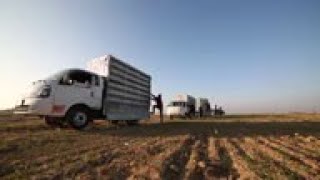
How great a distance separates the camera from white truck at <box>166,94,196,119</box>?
112 ft

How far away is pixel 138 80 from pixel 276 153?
1169 centimetres

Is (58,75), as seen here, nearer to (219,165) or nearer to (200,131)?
(200,131)

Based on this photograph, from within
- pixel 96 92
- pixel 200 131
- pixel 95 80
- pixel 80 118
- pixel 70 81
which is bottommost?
pixel 200 131

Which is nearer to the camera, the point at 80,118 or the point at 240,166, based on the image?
the point at 240,166

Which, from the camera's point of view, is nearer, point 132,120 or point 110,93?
point 110,93

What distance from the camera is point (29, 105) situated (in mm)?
12336

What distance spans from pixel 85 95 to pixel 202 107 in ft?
101

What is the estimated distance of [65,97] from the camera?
503 inches

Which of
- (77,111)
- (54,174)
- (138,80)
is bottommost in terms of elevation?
(54,174)

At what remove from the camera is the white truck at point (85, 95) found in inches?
488

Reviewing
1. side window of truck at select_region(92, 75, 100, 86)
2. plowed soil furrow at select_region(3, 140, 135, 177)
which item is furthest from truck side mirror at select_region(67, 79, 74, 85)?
plowed soil furrow at select_region(3, 140, 135, 177)

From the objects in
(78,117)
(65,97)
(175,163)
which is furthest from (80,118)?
(175,163)

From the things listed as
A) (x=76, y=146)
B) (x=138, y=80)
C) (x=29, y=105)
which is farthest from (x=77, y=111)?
(x=138, y=80)

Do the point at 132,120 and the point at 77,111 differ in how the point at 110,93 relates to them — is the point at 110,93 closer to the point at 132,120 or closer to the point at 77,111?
the point at 77,111
